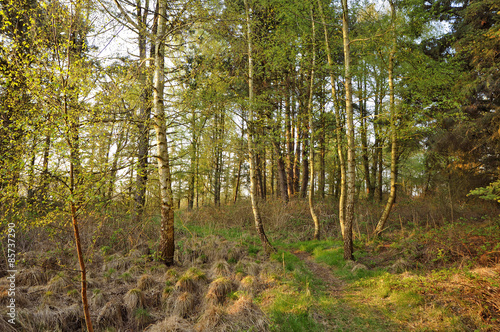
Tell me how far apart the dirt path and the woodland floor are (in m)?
0.03

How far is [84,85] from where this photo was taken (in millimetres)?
3439

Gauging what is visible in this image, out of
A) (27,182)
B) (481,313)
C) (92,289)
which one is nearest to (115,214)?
(92,289)

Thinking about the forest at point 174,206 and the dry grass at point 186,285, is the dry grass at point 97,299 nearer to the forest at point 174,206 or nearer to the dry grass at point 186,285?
the forest at point 174,206

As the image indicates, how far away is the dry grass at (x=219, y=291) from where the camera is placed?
4.81 metres

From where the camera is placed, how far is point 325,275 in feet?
21.1

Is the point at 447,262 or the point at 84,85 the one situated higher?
the point at 84,85

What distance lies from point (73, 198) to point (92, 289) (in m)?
3.37

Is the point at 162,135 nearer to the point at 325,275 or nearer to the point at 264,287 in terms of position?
the point at 264,287

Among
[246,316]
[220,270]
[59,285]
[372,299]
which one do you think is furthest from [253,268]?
[59,285]

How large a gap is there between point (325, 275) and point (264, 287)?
83.5 inches

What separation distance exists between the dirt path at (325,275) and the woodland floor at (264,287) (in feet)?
0.08

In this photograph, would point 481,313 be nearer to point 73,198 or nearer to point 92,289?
point 73,198

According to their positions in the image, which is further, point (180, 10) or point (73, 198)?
point (180, 10)

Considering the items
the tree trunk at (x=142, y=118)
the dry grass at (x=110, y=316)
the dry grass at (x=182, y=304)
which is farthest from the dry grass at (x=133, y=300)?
the tree trunk at (x=142, y=118)
